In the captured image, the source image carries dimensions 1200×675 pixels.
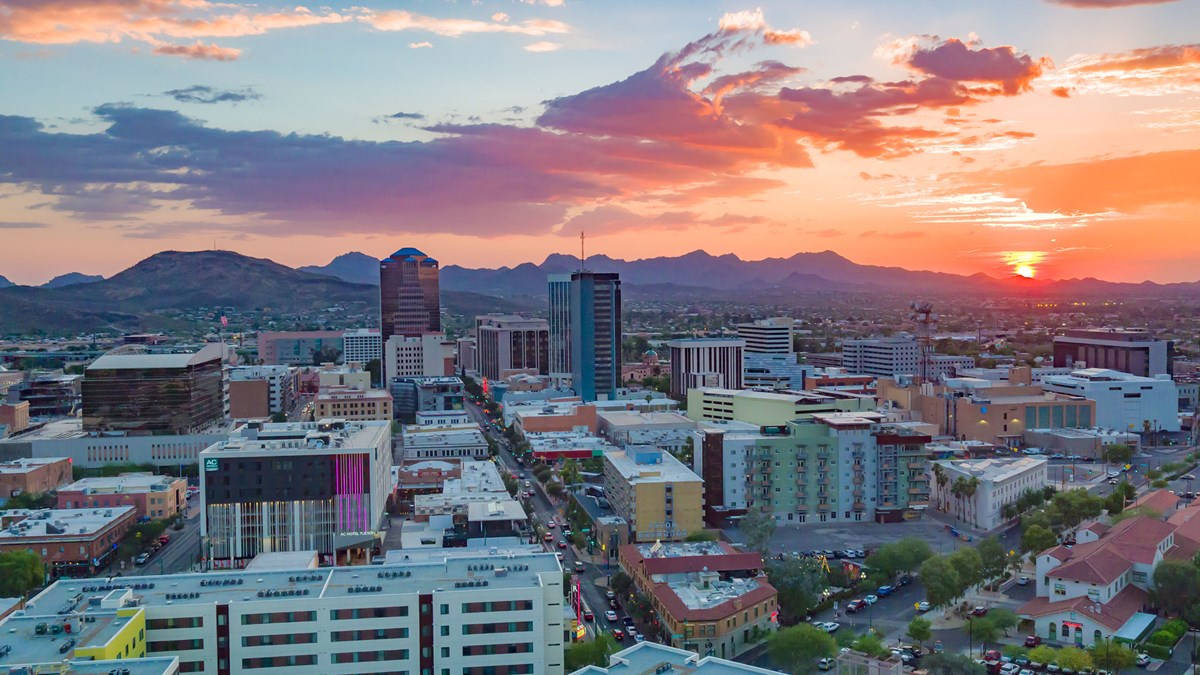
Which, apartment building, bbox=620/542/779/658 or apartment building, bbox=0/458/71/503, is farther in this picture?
apartment building, bbox=0/458/71/503

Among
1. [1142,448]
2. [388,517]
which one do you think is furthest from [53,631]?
[1142,448]

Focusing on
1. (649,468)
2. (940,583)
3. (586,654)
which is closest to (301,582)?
(586,654)

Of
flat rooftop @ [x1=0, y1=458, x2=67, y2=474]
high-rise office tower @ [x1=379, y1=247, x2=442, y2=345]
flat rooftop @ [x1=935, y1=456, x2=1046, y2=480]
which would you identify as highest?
high-rise office tower @ [x1=379, y1=247, x2=442, y2=345]

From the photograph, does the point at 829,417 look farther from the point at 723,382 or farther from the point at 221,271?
the point at 221,271

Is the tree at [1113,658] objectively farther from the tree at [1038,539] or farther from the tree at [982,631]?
the tree at [1038,539]

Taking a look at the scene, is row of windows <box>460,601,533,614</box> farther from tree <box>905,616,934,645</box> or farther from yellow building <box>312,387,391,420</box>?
yellow building <box>312,387,391,420</box>

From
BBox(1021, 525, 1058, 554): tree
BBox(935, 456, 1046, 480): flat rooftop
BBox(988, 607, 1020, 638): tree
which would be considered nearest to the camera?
BBox(988, 607, 1020, 638): tree

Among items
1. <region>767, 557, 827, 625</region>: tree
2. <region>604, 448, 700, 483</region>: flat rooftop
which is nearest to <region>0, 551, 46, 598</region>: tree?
<region>604, 448, 700, 483</region>: flat rooftop
